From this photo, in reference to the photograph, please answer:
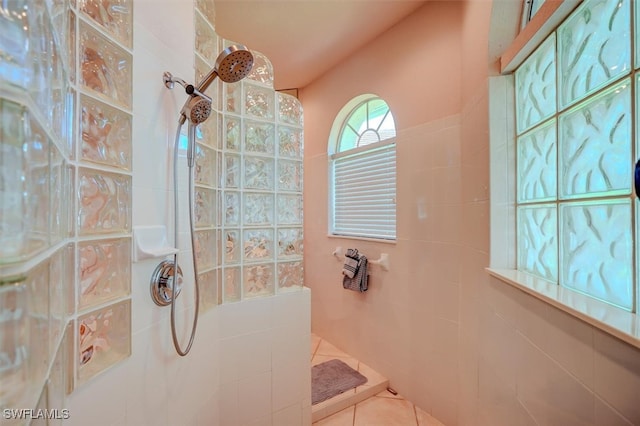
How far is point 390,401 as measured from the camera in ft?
6.13

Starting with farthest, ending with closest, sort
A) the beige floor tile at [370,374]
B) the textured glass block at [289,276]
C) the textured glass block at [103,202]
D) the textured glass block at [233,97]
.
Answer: the beige floor tile at [370,374] → the textured glass block at [289,276] → the textured glass block at [233,97] → the textured glass block at [103,202]

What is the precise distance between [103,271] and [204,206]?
19.9 inches

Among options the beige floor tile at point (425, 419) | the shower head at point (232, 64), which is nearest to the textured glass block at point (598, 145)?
the shower head at point (232, 64)

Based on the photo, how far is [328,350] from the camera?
247 cm

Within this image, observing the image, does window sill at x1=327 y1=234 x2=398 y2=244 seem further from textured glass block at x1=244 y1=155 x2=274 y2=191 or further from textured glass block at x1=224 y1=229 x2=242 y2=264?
textured glass block at x1=224 y1=229 x2=242 y2=264

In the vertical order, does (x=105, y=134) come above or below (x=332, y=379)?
above

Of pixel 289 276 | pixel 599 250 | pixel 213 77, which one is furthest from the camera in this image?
pixel 289 276

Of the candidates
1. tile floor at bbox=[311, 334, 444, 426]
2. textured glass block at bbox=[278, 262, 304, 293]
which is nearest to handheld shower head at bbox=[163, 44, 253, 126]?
textured glass block at bbox=[278, 262, 304, 293]

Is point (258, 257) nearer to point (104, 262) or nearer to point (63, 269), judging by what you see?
point (104, 262)

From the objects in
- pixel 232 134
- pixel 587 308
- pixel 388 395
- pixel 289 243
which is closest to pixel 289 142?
pixel 232 134

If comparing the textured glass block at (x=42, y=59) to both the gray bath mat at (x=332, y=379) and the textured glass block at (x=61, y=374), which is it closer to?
the textured glass block at (x=61, y=374)

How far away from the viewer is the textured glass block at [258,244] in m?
1.42

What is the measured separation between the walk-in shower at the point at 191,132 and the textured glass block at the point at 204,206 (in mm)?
88

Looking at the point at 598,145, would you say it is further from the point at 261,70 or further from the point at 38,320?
the point at 261,70
